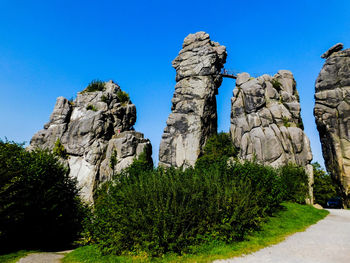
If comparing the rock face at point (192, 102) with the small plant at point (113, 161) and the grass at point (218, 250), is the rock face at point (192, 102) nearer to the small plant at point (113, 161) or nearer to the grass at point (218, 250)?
the small plant at point (113, 161)

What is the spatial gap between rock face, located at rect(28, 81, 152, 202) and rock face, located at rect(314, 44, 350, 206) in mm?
30064

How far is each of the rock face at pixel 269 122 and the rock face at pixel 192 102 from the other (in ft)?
15.5

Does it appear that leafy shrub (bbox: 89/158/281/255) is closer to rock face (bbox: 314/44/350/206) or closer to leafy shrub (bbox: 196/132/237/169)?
leafy shrub (bbox: 196/132/237/169)

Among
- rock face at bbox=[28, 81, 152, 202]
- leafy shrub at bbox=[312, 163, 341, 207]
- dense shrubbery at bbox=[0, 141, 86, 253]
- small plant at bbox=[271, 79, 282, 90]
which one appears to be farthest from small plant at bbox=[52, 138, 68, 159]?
leafy shrub at bbox=[312, 163, 341, 207]

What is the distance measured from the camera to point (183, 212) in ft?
32.4

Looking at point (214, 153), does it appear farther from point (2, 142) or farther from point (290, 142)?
point (2, 142)

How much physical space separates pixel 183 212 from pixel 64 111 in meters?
44.0

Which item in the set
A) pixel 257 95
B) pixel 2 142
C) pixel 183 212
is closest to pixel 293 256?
pixel 183 212

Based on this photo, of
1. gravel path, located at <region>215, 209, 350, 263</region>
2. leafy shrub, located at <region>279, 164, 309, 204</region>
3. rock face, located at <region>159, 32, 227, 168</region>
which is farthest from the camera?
rock face, located at <region>159, 32, 227, 168</region>

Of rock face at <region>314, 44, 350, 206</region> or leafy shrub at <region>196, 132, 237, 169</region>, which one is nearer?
rock face at <region>314, 44, 350, 206</region>

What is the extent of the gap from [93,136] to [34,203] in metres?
31.0

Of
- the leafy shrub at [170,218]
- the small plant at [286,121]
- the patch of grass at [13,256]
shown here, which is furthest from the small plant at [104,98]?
the patch of grass at [13,256]

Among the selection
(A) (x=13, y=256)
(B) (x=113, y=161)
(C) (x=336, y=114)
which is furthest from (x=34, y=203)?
(C) (x=336, y=114)

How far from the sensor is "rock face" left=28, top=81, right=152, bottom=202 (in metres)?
41.0
